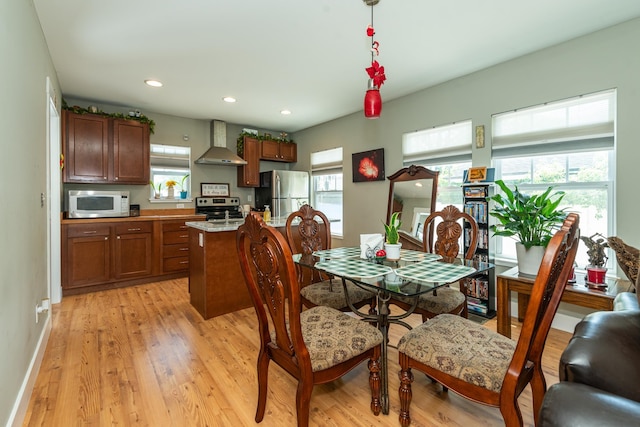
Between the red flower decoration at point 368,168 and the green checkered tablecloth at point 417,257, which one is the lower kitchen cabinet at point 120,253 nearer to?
the red flower decoration at point 368,168

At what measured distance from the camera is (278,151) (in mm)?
5766

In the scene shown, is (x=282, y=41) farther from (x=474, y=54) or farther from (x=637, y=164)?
(x=637, y=164)


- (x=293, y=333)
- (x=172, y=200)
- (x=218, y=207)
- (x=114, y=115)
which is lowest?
(x=293, y=333)

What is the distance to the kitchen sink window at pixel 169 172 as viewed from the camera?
481 cm

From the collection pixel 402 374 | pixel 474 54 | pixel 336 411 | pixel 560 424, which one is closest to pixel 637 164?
pixel 474 54

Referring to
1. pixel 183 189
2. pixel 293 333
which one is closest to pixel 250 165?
pixel 183 189

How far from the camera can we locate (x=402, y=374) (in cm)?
150

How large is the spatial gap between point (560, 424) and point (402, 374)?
883mm

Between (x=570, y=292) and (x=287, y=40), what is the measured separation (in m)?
2.93

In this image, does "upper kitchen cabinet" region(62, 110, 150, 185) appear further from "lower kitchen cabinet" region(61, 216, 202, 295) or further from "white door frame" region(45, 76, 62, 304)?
"lower kitchen cabinet" region(61, 216, 202, 295)

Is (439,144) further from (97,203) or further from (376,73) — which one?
(97,203)

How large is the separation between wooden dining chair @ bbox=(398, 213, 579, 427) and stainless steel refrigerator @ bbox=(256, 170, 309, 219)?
3.95 metres

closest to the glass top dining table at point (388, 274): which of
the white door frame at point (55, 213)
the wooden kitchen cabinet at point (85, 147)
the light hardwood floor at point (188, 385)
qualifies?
the light hardwood floor at point (188, 385)

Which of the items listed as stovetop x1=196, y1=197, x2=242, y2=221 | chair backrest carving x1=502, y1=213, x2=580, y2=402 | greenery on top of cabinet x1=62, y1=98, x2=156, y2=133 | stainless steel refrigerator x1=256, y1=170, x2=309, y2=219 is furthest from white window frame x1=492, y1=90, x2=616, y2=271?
greenery on top of cabinet x1=62, y1=98, x2=156, y2=133
